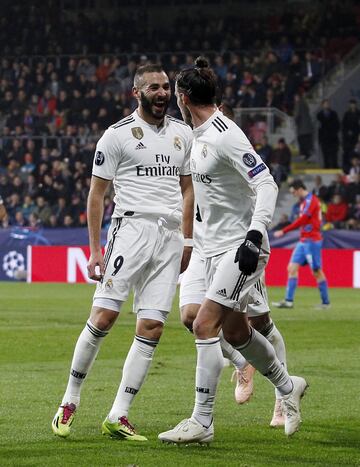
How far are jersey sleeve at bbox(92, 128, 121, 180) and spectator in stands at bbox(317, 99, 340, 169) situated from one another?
23.9 m

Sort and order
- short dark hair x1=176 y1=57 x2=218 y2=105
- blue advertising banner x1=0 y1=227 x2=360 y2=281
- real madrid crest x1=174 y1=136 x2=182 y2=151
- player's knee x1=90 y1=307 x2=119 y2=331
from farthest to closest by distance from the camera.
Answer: blue advertising banner x1=0 y1=227 x2=360 y2=281
real madrid crest x1=174 y1=136 x2=182 y2=151
player's knee x1=90 y1=307 x2=119 y2=331
short dark hair x1=176 y1=57 x2=218 y2=105

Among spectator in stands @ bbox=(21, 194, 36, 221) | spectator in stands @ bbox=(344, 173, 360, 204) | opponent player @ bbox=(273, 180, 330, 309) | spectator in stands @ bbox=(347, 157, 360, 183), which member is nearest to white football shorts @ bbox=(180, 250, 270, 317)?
opponent player @ bbox=(273, 180, 330, 309)

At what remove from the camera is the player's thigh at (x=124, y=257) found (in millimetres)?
7586

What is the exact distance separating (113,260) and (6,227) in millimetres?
22210

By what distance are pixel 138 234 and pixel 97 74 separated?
98.0ft

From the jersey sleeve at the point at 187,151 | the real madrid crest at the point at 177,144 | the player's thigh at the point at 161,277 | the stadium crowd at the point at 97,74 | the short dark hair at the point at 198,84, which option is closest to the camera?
the short dark hair at the point at 198,84

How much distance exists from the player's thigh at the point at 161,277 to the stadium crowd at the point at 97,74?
21.1 m

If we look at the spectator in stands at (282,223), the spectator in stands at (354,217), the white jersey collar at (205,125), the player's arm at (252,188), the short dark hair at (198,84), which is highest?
the short dark hair at (198,84)

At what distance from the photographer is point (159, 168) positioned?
7824mm

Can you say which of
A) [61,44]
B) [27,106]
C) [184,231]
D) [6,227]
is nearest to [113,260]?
[184,231]

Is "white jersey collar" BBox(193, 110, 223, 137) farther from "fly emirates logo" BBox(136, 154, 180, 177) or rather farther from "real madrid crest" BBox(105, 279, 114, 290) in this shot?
"real madrid crest" BBox(105, 279, 114, 290)

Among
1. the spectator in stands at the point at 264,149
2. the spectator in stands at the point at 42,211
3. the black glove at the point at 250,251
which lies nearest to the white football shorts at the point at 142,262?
the black glove at the point at 250,251

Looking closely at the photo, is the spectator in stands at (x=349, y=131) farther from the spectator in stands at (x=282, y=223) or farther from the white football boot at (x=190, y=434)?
the white football boot at (x=190, y=434)

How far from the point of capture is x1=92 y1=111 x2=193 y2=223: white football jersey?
25.3 feet
